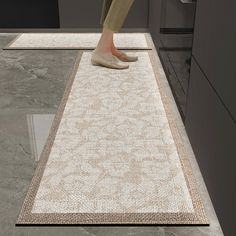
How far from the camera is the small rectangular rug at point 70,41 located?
11.2ft

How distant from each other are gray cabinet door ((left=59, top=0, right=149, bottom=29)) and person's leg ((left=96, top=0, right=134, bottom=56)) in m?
0.85

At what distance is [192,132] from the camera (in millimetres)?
1768

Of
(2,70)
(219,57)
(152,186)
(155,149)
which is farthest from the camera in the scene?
(2,70)

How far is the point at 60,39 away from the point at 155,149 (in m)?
2.21

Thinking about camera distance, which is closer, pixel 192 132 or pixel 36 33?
pixel 192 132

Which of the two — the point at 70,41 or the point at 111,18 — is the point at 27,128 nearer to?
the point at 111,18

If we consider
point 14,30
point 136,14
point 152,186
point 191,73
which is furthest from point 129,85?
point 14,30

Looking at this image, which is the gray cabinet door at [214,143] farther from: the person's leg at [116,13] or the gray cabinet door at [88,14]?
the gray cabinet door at [88,14]

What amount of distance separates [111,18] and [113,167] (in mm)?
1428

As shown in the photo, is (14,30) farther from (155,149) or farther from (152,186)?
(152,186)

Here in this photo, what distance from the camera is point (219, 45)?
53.4 inches

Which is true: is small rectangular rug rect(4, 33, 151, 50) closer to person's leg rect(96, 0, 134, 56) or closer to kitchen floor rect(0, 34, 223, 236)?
kitchen floor rect(0, 34, 223, 236)

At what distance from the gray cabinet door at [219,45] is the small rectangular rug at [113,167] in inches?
15.6

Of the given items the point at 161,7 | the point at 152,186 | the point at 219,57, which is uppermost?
the point at 219,57
